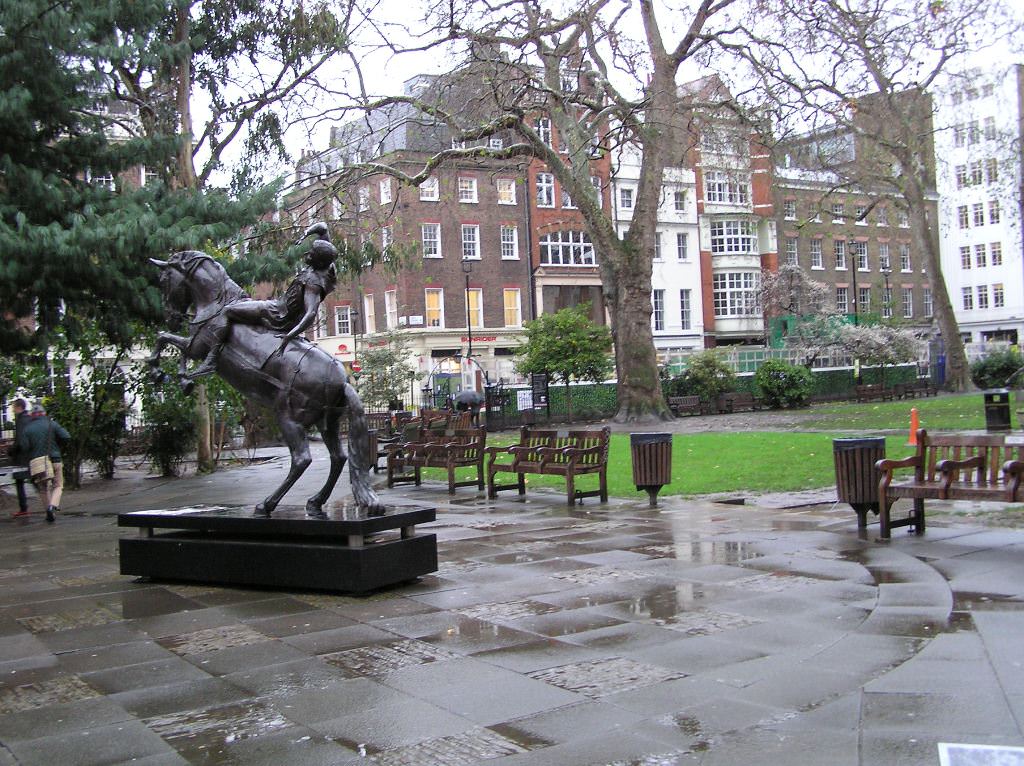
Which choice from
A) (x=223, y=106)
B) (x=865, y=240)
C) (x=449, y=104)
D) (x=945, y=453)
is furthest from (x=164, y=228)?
(x=865, y=240)

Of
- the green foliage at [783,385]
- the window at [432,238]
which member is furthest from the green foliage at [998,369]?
the window at [432,238]

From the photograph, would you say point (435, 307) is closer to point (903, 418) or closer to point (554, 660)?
point (903, 418)

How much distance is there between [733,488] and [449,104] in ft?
63.4

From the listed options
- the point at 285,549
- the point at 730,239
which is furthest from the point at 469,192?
the point at 285,549

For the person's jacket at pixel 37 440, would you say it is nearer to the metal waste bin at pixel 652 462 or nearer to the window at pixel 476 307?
the metal waste bin at pixel 652 462

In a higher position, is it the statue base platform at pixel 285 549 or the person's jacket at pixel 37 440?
the person's jacket at pixel 37 440

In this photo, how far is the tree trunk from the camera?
42.4 m

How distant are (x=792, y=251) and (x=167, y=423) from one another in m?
54.3

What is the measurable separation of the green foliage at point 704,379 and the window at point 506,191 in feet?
67.6

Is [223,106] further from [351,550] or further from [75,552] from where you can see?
[351,550]

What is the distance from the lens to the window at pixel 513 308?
192 ft

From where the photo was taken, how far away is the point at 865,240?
72.3 meters

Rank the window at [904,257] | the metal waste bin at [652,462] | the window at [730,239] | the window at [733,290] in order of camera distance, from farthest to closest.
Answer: the window at [904,257] → the window at [730,239] → the window at [733,290] → the metal waste bin at [652,462]

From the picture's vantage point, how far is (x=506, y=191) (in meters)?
59.1
